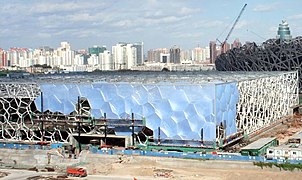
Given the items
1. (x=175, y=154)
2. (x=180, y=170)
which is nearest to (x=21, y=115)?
(x=175, y=154)

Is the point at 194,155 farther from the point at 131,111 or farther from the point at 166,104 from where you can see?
the point at 131,111

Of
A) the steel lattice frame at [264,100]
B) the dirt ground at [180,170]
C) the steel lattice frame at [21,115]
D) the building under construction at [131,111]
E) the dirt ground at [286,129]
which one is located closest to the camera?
the dirt ground at [180,170]

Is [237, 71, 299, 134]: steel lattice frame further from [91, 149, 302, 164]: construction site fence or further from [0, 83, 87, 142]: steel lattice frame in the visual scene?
[0, 83, 87, 142]: steel lattice frame

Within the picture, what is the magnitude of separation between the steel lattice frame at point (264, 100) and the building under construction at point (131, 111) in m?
0.12

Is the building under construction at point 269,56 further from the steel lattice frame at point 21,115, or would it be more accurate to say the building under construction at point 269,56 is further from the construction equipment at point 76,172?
the construction equipment at point 76,172

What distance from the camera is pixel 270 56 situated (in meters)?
97.8

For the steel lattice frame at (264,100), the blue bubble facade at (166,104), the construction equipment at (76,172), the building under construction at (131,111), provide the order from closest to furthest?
the construction equipment at (76,172) → the blue bubble facade at (166,104) → the building under construction at (131,111) → the steel lattice frame at (264,100)

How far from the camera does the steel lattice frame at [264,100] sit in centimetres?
5859

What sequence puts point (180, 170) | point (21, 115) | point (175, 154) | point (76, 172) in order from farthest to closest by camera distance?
1. point (21, 115)
2. point (175, 154)
3. point (180, 170)
4. point (76, 172)

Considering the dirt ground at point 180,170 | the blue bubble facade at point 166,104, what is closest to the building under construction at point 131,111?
the blue bubble facade at point 166,104

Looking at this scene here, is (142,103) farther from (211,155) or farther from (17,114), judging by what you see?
(17,114)

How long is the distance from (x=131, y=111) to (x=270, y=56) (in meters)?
51.8

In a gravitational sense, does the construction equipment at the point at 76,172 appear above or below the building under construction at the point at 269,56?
below

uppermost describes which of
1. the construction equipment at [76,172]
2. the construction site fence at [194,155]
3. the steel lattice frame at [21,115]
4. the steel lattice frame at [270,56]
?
the steel lattice frame at [270,56]
